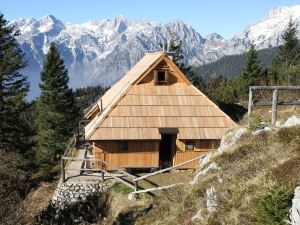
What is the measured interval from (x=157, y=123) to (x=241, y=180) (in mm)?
13284

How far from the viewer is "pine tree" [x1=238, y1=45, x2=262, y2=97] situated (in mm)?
57062

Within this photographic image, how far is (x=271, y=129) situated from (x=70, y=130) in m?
39.0

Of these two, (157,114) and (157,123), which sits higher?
(157,114)

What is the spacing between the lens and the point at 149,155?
993 inches

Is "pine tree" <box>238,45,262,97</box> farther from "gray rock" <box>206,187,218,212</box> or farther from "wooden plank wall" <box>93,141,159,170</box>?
"gray rock" <box>206,187,218,212</box>

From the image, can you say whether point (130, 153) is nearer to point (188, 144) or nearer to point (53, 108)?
point (188, 144)

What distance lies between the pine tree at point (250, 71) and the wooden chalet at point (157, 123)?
105 ft

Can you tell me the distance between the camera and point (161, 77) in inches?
1060

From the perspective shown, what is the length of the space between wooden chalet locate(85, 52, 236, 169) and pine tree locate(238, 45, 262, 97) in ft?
105

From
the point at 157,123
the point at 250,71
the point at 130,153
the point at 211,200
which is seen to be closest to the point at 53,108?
the point at 130,153

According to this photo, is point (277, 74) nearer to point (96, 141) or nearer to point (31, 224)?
point (96, 141)

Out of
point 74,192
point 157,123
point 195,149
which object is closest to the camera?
point 74,192

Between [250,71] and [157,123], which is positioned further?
[250,71]

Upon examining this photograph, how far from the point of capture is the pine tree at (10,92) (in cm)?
3078
